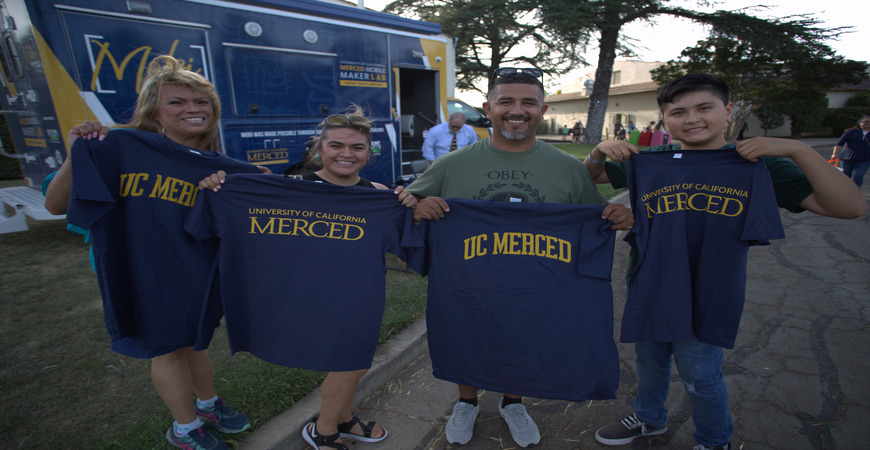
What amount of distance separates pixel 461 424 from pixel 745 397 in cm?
186

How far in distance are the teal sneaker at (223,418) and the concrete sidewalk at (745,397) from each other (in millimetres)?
94

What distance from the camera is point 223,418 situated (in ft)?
7.52

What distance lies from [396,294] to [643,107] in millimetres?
35143

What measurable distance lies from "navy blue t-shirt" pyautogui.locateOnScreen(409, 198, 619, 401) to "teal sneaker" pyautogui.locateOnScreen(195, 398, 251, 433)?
1.25m

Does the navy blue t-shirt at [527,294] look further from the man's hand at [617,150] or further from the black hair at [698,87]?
the black hair at [698,87]

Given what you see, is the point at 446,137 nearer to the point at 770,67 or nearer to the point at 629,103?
the point at 770,67

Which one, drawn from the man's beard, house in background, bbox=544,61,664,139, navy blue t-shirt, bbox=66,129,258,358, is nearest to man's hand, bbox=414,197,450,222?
the man's beard

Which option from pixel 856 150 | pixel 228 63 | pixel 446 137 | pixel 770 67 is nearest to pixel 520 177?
pixel 228 63

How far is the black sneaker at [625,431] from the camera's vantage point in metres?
2.33

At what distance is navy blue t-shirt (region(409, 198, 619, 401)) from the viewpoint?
6.62ft

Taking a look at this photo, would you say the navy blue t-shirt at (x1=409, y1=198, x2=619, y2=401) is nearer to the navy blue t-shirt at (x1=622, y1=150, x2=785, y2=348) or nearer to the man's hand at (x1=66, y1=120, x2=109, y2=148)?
the navy blue t-shirt at (x1=622, y1=150, x2=785, y2=348)

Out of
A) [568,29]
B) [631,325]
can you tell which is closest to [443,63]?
[631,325]

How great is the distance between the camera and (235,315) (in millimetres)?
2109

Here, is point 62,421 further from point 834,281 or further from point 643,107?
point 643,107
